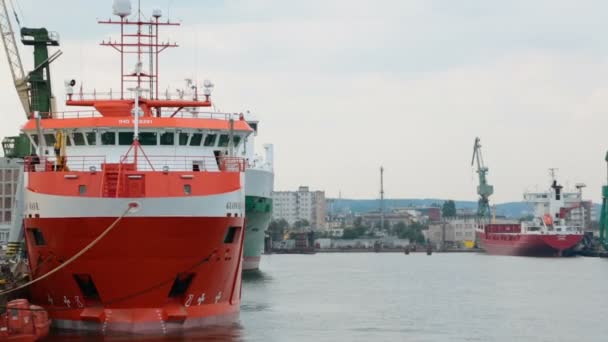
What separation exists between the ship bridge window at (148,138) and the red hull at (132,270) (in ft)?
13.1

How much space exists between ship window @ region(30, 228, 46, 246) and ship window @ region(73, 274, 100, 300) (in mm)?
1663

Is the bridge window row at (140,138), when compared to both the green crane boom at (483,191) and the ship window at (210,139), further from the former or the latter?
the green crane boom at (483,191)

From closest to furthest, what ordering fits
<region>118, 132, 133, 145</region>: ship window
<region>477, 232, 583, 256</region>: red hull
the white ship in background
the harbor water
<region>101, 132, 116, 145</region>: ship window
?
<region>118, 132, 133, 145</region>: ship window < <region>101, 132, 116, 145</region>: ship window < the harbor water < the white ship in background < <region>477, 232, 583, 256</region>: red hull

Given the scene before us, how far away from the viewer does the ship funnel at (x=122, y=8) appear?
36.4 m

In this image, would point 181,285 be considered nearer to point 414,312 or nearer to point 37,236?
point 37,236

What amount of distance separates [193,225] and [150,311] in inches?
105

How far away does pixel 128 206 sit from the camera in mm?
29562

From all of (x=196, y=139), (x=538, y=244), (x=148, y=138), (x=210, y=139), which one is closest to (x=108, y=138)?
(x=148, y=138)

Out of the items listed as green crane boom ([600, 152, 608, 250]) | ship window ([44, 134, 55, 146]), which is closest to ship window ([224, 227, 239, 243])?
ship window ([44, 134, 55, 146])

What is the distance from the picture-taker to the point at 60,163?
32531 millimetres

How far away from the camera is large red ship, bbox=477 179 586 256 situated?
136 metres

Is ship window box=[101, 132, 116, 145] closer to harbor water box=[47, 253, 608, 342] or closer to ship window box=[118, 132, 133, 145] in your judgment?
ship window box=[118, 132, 133, 145]

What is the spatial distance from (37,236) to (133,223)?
3787mm

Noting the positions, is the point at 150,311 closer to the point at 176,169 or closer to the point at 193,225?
the point at 193,225
